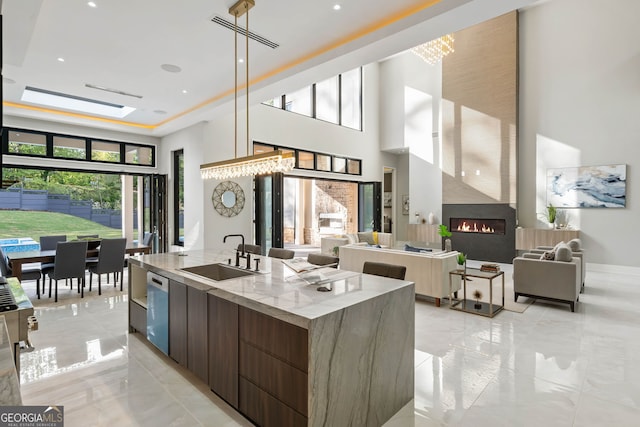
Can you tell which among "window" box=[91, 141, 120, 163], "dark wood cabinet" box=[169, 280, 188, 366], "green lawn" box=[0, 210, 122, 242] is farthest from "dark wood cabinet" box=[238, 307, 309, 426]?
"window" box=[91, 141, 120, 163]

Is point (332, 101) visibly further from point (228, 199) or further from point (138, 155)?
point (138, 155)

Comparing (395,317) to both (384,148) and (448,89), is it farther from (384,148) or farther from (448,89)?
(384,148)

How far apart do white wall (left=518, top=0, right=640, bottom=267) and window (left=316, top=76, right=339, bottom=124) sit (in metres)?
5.14

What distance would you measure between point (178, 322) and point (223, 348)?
762mm

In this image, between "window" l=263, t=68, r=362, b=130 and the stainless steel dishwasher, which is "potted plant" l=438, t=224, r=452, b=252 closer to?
the stainless steel dishwasher

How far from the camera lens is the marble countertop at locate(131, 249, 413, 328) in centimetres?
190

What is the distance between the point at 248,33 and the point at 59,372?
12.9 feet

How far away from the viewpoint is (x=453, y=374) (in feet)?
9.59

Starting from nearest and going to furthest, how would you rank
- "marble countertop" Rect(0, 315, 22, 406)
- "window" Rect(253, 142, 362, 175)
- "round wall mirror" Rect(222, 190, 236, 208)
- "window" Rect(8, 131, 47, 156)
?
"marble countertop" Rect(0, 315, 22, 406), "window" Rect(8, 131, 47, 156), "round wall mirror" Rect(222, 190, 236, 208), "window" Rect(253, 142, 362, 175)

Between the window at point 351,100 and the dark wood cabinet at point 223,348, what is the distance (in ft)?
29.6

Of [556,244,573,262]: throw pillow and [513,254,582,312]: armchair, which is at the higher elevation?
[556,244,573,262]: throw pillow

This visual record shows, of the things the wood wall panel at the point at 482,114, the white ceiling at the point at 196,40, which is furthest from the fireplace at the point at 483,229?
the white ceiling at the point at 196,40

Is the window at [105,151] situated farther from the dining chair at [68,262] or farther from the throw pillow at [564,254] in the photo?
the throw pillow at [564,254]

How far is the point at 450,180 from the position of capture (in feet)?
30.4
